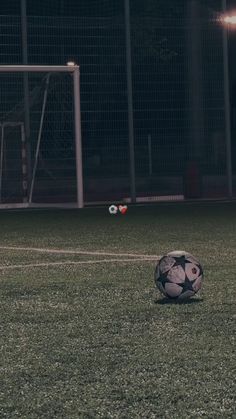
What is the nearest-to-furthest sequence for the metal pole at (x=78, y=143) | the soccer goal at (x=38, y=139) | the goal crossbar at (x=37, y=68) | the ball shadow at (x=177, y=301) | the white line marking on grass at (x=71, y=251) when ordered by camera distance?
the ball shadow at (x=177, y=301), the white line marking on grass at (x=71, y=251), the goal crossbar at (x=37, y=68), the metal pole at (x=78, y=143), the soccer goal at (x=38, y=139)

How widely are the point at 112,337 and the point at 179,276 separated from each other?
1.25 metres

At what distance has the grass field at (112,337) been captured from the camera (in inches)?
167

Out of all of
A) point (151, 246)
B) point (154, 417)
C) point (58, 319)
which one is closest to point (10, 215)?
point (151, 246)

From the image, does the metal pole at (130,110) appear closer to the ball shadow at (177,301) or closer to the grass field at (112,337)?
the grass field at (112,337)

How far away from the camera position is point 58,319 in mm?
6480

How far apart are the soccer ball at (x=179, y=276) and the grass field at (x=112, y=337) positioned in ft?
0.34

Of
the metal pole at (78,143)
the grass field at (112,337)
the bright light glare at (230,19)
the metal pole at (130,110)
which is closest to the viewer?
the grass field at (112,337)

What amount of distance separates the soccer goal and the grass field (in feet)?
29.9

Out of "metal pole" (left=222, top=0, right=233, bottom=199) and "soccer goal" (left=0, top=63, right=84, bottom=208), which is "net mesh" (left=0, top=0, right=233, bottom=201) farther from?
"soccer goal" (left=0, top=63, right=84, bottom=208)

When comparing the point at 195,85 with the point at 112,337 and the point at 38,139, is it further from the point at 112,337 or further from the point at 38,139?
the point at 112,337

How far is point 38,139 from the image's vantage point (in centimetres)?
2047

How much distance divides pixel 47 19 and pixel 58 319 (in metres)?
15.3

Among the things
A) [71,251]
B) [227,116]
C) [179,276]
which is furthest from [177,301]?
[227,116]

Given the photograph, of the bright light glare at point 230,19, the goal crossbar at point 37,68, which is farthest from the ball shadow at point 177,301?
the bright light glare at point 230,19
